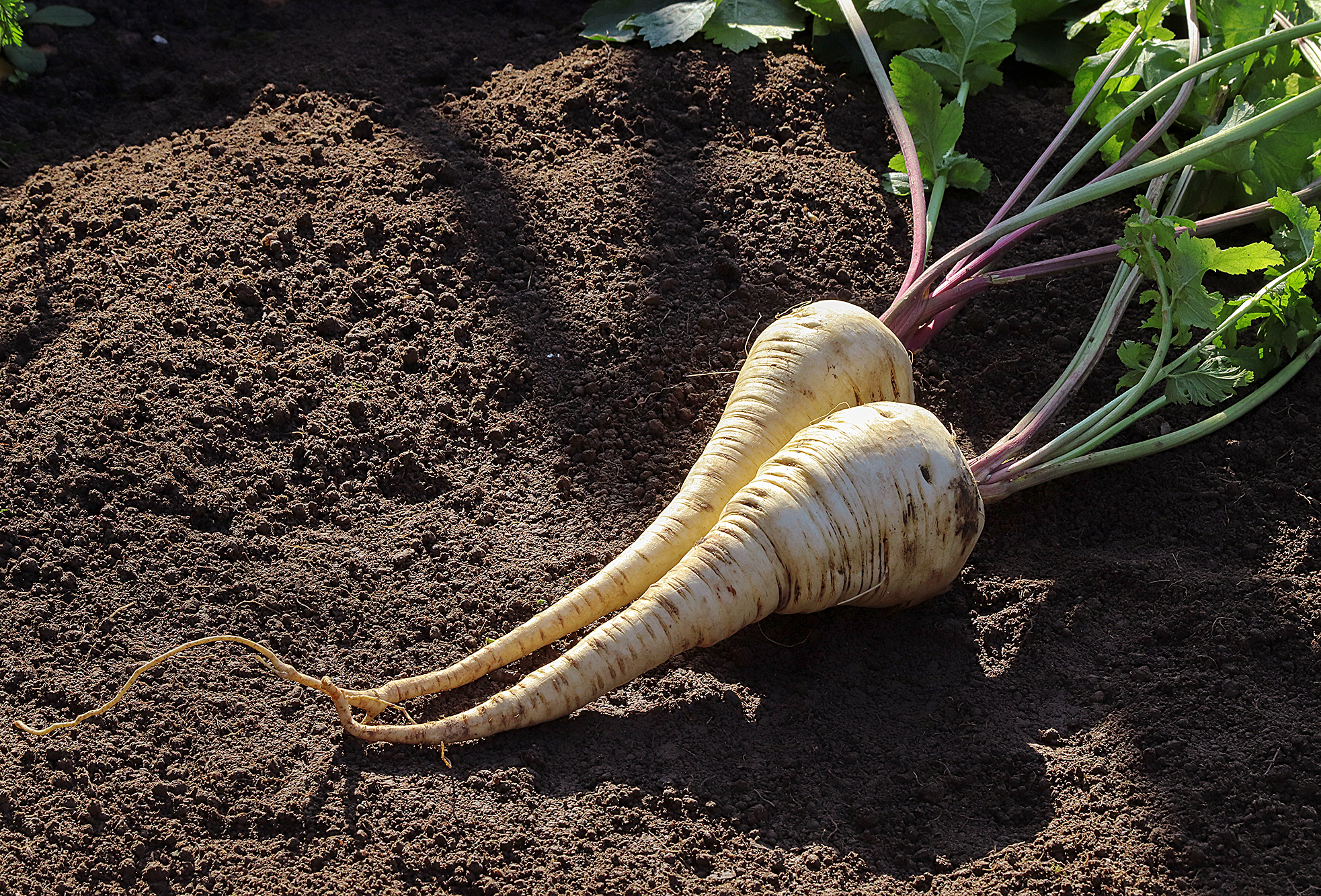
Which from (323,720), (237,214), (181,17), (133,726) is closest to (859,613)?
(323,720)

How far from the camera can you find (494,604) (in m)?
2.32

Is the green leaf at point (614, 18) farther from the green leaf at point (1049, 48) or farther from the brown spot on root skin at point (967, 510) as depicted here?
the brown spot on root skin at point (967, 510)

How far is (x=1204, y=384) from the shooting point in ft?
7.96

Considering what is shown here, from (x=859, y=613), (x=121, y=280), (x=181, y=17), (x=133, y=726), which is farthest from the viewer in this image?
(x=181, y=17)

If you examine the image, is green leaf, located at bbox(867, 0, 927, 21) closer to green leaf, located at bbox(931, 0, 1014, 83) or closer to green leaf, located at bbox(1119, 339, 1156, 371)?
green leaf, located at bbox(931, 0, 1014, 83)

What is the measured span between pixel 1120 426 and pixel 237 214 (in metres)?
2.56

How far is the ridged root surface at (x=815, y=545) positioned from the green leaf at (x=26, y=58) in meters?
3.11

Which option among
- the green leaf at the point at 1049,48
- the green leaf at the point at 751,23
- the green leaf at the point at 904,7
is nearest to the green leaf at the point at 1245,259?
the green leaf at the point at 904,7

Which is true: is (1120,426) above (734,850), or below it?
above

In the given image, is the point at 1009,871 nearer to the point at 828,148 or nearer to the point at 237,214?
the point at 828,148

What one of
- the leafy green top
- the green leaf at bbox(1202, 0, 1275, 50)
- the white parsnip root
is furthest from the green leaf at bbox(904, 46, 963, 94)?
the white parsnip root

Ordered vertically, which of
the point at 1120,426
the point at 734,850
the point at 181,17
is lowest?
the point at 734,850

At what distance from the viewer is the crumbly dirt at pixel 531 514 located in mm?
1927

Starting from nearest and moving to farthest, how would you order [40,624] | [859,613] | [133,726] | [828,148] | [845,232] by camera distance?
1. [133,726]
2. [40,624]
3. [859,613]
4. [845,232]
5. [828,148]
